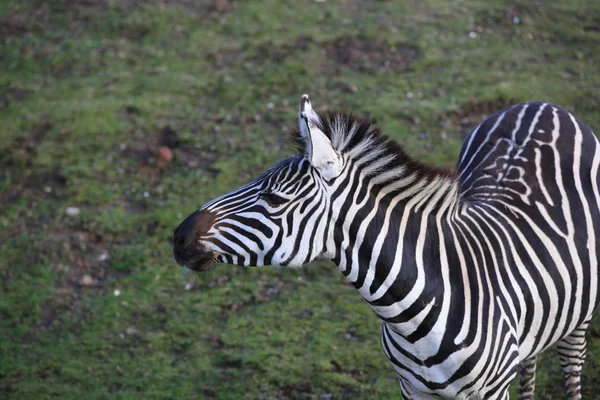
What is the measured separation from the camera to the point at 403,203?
3553 mm

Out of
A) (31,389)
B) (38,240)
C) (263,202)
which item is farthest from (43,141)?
(263,202)

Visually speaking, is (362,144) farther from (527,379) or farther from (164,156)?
(164,156)

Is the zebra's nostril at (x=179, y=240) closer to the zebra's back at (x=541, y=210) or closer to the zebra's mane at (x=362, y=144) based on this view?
the zebra's mane at (x=362, y=144)

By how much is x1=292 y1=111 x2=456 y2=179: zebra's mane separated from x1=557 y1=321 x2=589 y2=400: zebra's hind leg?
6.81 feet

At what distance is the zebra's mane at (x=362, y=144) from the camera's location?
3.44 m

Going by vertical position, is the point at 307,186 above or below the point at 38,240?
above

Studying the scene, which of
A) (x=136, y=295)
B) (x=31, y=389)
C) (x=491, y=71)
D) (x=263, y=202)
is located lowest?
(x=31, y=389)

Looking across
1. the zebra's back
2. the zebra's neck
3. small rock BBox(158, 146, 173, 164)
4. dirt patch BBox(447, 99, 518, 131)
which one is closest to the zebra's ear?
the zebra's neck

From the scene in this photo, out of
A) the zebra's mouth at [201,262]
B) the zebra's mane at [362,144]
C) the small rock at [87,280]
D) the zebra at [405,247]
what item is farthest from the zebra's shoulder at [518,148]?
the small rock at [87,280]

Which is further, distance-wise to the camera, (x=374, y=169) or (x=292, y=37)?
(x=292, y=37)

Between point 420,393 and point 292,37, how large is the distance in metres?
7.46

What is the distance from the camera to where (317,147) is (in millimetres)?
3295

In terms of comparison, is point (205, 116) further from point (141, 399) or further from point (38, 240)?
point (141, 399)

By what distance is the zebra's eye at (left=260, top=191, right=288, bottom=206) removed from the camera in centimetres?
343
